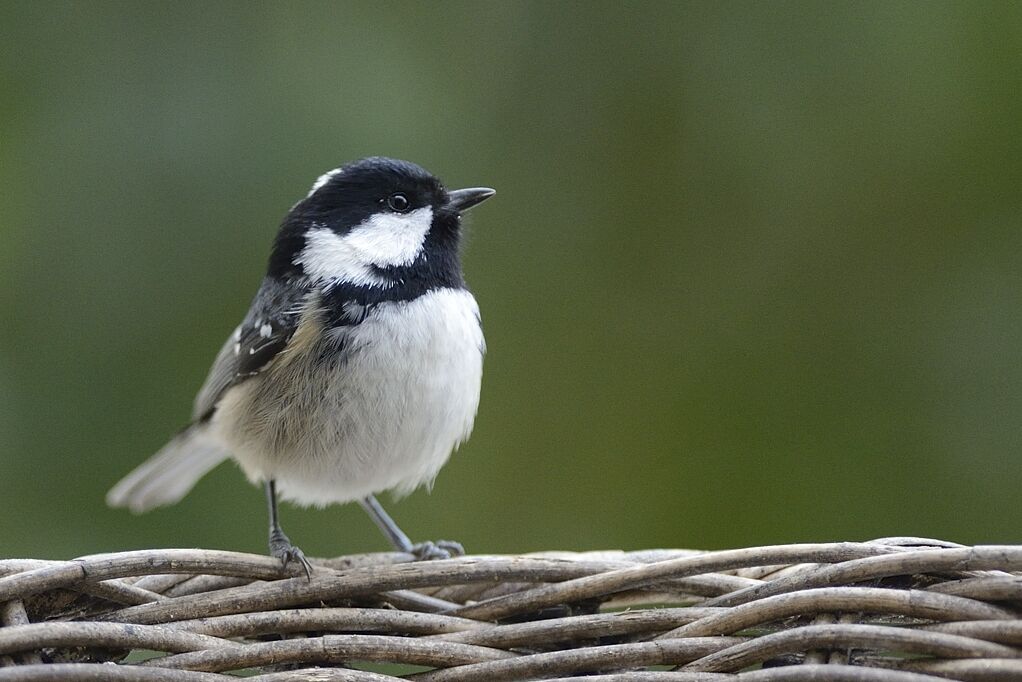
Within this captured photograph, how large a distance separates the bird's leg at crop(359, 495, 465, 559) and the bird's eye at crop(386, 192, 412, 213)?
0.58m

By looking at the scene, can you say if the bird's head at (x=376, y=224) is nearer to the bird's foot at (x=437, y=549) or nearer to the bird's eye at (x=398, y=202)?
the bird's eye at (x=398, y=202)

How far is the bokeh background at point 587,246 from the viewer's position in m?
2.23

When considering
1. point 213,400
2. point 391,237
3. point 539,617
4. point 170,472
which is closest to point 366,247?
point 391,237

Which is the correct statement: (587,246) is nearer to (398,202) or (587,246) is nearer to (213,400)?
(398,202)

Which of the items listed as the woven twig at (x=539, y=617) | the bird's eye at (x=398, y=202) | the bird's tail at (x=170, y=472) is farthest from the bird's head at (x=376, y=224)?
the woven twig at (x=539, y=617)

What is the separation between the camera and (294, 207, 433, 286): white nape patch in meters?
1.78

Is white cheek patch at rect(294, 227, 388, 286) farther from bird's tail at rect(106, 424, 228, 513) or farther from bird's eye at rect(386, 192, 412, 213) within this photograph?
bird's tail at rect(106, 424, 228, 513)

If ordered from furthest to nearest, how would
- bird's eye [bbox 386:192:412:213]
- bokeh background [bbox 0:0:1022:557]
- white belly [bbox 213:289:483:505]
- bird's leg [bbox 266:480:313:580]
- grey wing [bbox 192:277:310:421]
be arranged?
bokeh background [bbox 0:0:1022:557]
bird's eye [bbox 386:192:412:213]
grey wing [bbox 192:277:310:421]
white belly [bbox 213:289:483:505]
bird's leg [bbox 266:480:313:580]

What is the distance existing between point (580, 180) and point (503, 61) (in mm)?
358

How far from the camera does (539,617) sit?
126 cm

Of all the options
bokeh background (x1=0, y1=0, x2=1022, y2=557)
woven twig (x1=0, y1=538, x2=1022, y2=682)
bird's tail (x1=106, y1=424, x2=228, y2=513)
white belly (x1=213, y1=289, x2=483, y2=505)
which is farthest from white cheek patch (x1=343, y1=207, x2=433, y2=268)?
woven twig (x1=0, y1=538, x2=1022, y2=682)

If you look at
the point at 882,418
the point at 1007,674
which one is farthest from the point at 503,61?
the point at 1007,674

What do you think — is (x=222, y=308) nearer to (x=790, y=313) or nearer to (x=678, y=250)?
(x=678, y=250)

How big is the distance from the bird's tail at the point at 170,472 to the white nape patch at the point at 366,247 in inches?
19.1
